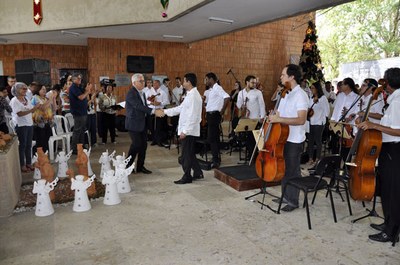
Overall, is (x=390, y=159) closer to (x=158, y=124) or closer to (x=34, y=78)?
(x=158, y=124)

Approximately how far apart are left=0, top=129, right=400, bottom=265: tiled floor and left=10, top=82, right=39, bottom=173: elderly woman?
1.89 m

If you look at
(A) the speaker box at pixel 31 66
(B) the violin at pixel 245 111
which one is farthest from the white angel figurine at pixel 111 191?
(A) the speaker box at pixel 31 66

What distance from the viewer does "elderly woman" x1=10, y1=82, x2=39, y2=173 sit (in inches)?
198

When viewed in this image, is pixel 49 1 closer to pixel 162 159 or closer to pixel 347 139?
pixel 162 159

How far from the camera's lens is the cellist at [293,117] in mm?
3469

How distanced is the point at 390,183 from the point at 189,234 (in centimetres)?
204

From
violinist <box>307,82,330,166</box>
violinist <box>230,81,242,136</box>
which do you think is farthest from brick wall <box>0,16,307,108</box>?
violinist <box>307,82,330,166</box>

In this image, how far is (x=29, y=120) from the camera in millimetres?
5238

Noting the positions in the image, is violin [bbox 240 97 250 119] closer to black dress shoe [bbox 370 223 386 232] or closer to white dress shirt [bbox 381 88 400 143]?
black dress shoe [bbox 370 223 386 232]

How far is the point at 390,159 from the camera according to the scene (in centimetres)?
302

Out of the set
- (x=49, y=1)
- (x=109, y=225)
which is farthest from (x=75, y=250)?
(x=49, y=1)

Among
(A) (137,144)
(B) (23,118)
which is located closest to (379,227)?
(A) (137,144)

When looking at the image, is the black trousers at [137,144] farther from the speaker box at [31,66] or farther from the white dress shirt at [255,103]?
the speaker box at [31,66]

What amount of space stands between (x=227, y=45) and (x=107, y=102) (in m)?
6.58
